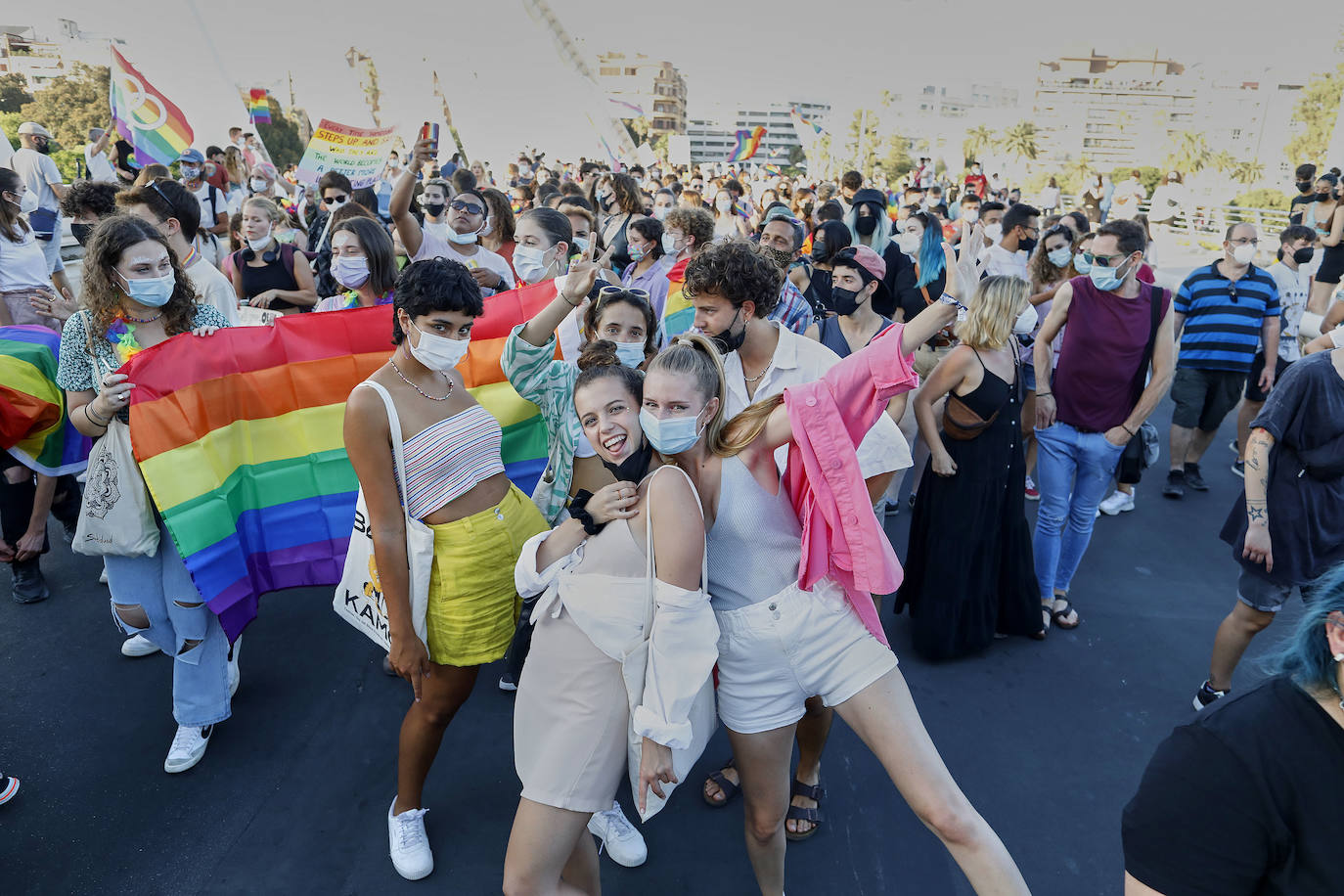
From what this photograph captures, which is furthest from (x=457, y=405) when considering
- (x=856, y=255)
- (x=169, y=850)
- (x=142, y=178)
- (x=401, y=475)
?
(x=142, y=178)

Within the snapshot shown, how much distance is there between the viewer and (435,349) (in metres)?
2.48

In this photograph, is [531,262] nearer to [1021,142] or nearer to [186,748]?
[186,748]

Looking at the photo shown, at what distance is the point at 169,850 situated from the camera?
2.80 meters

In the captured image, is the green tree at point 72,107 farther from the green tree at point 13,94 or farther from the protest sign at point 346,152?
the protest sign at point 346,152

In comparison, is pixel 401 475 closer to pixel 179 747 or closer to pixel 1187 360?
pixel 179 747

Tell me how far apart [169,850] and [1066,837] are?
10.4ft

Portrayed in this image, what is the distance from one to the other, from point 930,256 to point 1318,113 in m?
47.2

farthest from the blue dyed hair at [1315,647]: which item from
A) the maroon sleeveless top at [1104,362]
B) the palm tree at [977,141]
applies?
the palm tree at [977,141]

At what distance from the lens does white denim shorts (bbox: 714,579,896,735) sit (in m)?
2.08

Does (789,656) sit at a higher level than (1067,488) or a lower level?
higher

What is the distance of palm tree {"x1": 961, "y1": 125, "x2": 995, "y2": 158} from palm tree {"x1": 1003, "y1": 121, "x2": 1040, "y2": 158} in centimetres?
364

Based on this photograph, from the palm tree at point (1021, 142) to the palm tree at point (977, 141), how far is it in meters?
3.64

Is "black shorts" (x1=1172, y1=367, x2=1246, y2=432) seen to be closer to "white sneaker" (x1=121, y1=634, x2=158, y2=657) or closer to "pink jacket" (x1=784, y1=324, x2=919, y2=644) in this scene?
"pink jacket" (x1=784, y1=324, x2=919, y2=644)

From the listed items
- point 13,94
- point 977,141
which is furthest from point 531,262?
point 977,141
